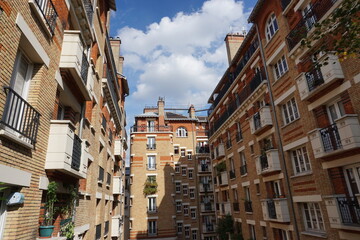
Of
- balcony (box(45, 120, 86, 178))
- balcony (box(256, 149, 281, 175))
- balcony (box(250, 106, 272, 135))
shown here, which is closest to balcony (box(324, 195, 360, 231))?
balcony (box(256, 149, 281, 175))

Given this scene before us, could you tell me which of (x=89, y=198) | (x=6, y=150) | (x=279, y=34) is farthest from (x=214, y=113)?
(x=6, y=150)

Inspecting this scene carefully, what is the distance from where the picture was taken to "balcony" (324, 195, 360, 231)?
844 cm

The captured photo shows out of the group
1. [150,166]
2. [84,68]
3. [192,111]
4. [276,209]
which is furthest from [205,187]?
[84,68]

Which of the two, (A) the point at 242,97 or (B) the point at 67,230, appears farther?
(A) the point at 242,97

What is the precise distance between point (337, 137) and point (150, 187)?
2532 cm

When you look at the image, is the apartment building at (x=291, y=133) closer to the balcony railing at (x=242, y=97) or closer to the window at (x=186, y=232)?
the balcony railing at (x=242, y=97)

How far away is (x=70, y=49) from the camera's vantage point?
24.6 feet

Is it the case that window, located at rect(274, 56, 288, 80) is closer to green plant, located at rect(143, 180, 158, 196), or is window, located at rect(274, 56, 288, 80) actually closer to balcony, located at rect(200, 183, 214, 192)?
green plant, located at rect(143, 180, 158, 196)

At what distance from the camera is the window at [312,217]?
10641 millimetres

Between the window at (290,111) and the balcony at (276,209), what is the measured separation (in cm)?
436

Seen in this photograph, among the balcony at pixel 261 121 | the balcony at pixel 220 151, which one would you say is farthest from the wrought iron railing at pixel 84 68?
the balcony at pixel 220 151

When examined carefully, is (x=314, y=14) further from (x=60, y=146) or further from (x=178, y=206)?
(x=178, y=206)

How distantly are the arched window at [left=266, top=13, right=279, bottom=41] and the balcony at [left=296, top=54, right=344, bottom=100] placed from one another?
494 cm

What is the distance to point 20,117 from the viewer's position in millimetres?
4906
